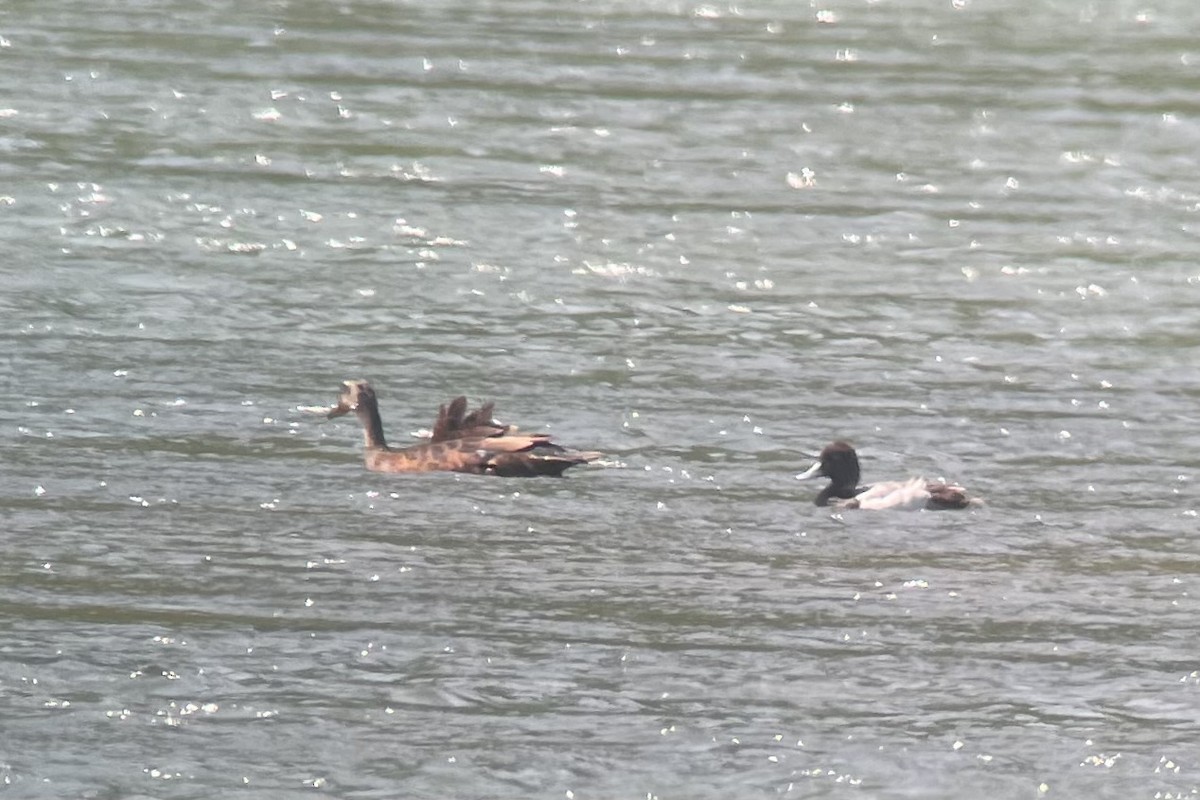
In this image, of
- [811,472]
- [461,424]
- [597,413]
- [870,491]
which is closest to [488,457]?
[461,424]

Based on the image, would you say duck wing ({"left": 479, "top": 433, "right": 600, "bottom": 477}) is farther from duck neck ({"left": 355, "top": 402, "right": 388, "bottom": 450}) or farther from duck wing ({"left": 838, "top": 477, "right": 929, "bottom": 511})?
duck wing ({"left": 838, "top": 477, "right": 929, "bottom": 511})

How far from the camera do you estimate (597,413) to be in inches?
406

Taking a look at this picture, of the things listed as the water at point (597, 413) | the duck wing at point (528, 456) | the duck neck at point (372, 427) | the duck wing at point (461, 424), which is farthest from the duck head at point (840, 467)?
the duck neck at point (372, 427)

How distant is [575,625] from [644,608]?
26 centimetres

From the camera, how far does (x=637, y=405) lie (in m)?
10.4

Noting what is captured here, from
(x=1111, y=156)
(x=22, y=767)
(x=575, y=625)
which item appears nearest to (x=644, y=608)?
(x=575, y=625)

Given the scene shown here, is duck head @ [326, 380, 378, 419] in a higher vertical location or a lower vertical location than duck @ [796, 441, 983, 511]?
higher

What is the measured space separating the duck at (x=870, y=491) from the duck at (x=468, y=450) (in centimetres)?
87

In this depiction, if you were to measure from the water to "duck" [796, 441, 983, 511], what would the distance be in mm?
69

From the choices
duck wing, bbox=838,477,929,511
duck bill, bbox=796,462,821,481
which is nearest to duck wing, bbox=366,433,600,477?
duck bill, bbox=796,462,821,481

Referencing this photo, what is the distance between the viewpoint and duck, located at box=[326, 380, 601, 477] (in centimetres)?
955

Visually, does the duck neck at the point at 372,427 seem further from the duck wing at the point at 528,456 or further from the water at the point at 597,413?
the duck wing at the point at 528,456

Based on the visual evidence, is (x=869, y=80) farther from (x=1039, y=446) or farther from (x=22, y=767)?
(x=22, y=767)

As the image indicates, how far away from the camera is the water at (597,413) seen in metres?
7.16
